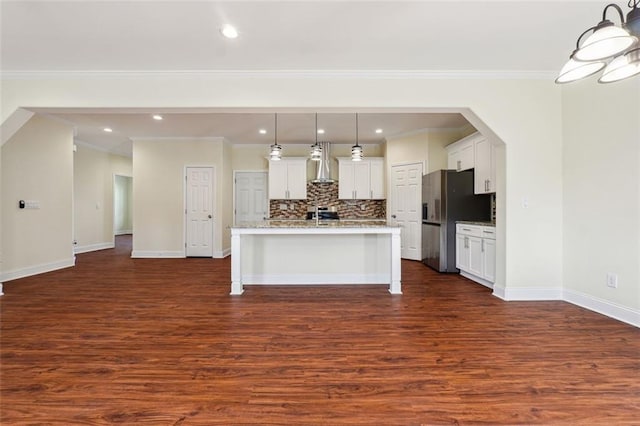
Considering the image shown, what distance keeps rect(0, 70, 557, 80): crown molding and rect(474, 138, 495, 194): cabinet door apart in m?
1.15

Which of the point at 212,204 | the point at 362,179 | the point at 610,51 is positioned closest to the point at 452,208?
the point at 362,179

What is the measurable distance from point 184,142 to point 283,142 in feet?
7.33

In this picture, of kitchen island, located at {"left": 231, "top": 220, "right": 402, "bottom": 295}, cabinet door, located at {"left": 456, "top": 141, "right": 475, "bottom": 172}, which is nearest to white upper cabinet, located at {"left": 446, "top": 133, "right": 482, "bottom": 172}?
cabinet door, located at {"left": 456, "top": 141, "right": 475, "bottom": 172}

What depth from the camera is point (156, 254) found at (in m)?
6.57

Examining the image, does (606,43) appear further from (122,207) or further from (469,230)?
(122,207)

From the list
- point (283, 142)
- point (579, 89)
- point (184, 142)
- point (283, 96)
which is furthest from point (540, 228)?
point (184, 142)

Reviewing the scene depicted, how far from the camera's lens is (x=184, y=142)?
6.59 metres

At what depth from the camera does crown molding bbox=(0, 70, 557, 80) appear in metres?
3.31

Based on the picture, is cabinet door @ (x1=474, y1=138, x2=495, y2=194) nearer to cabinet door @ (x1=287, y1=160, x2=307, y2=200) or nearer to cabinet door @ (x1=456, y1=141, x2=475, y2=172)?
cabinet door @ (x1=456, y1=141, x2=475, y2=172)

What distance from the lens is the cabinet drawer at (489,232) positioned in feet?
12.4

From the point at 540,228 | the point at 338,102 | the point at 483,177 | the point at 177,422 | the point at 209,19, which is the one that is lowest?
the point at 177,422

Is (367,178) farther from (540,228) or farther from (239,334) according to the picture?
(239,334)

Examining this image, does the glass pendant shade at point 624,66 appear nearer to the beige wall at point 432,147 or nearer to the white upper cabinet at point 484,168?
the white upper cabinet at point 484,168

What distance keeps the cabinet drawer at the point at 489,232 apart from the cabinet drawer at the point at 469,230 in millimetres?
96
